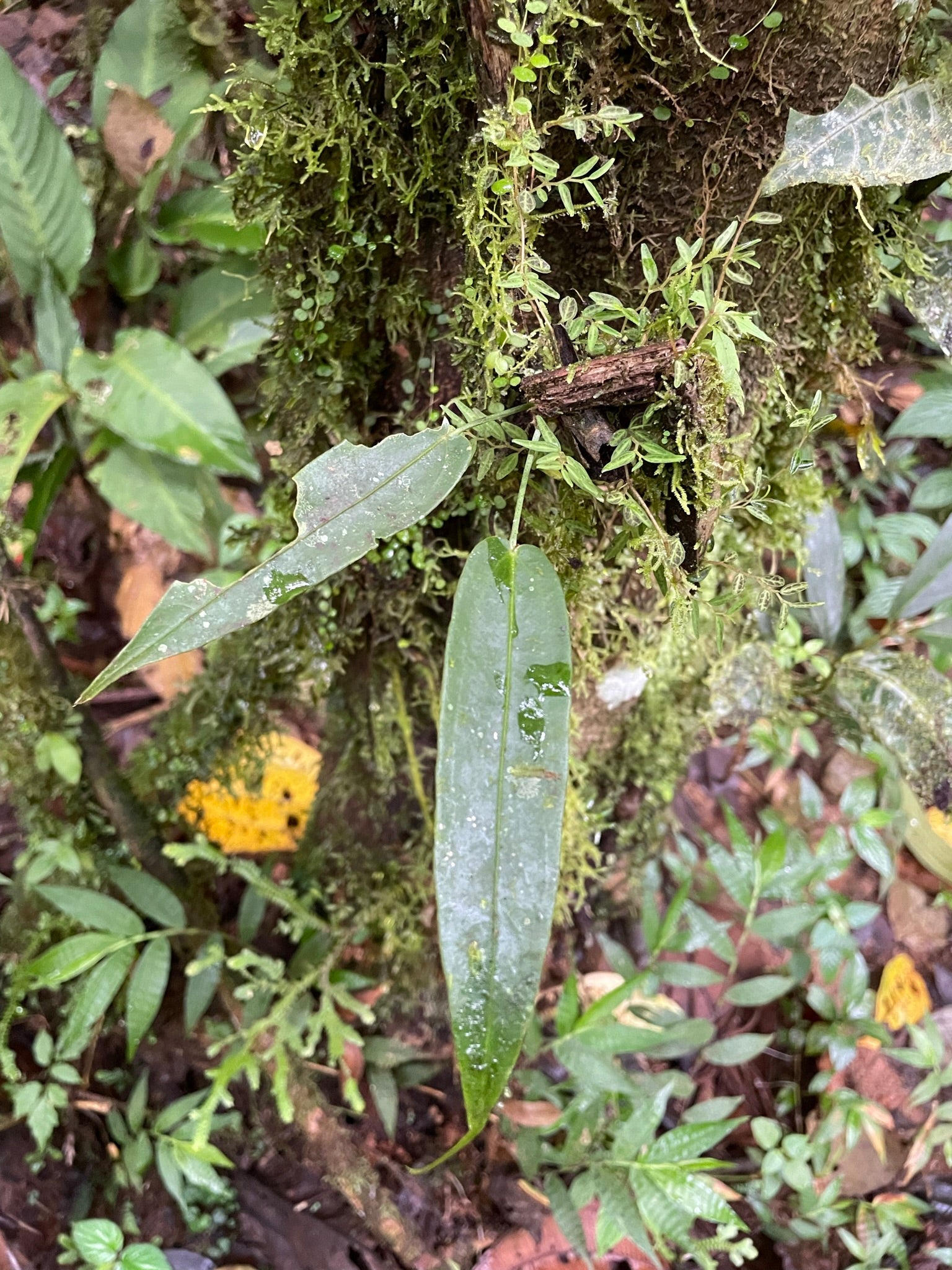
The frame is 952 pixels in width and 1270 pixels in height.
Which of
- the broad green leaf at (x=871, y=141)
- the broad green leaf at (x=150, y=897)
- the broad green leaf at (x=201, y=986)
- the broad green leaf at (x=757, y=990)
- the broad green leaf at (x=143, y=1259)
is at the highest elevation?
the broad green leaf at (x=871, y=141)

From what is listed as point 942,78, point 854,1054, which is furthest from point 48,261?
point 854,1054

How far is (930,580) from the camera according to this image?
4.36 ft

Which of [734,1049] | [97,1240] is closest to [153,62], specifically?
[97,1240]

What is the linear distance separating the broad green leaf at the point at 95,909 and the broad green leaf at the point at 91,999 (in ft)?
0.13

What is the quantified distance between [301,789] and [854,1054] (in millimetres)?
1203

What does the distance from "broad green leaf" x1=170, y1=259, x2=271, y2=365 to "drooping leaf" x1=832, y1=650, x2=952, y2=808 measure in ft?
4.52

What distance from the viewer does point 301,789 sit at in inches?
55.7

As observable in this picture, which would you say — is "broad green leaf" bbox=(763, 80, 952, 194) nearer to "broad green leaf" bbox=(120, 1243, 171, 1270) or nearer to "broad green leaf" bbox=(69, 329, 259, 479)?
"broad green leaf" bbox=(69, 329, 259, 479)

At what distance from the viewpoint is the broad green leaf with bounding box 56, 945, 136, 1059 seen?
1187 millimetres

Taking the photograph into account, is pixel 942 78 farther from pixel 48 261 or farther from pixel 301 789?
pixel 48 261

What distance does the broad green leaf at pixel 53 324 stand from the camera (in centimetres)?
153

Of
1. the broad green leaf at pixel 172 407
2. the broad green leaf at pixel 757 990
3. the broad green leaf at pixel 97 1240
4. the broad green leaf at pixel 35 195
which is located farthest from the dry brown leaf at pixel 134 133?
the broad green leaf at pixel 757 990

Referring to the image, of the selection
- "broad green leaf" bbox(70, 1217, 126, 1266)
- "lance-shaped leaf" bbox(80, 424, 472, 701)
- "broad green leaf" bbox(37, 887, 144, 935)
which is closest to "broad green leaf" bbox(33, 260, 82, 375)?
"broad green leaf" bbox(37, 887, 144, 935)

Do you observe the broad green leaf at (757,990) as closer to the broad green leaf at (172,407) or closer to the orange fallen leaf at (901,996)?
the orange fallen leaf at (901,996)
